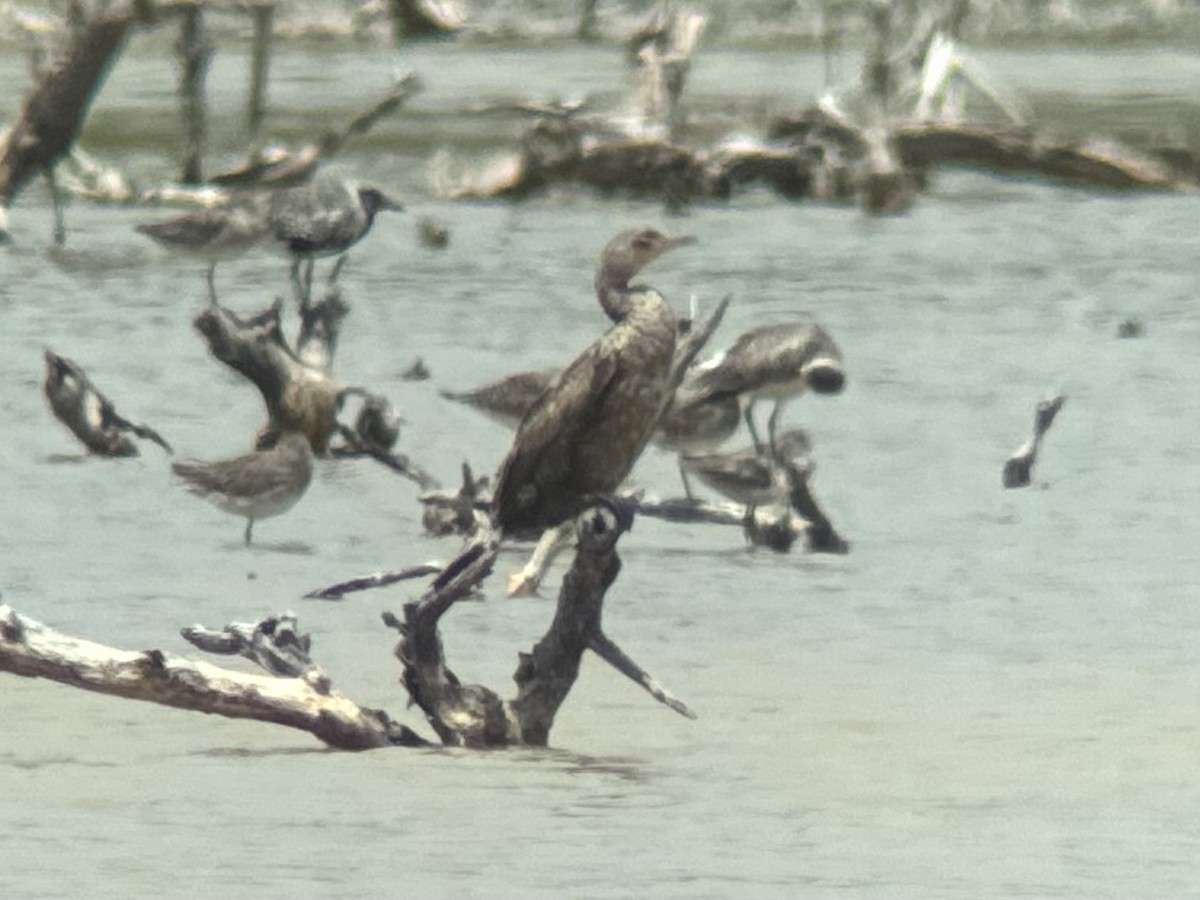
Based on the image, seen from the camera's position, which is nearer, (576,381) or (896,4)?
(576,381)

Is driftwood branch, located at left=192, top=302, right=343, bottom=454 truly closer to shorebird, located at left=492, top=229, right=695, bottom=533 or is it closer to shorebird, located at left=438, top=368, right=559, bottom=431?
shorebird, located at left=438, top=368, right=559, bottom=431

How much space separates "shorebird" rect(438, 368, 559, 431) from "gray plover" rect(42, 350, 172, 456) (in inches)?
53.9

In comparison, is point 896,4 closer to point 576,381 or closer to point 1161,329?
point 1161,329

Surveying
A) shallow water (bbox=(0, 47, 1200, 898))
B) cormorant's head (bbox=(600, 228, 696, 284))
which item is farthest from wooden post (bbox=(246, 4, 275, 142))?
cormorant's head (bbox=(600, 228, 696, 284))

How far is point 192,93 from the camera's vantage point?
23.0m

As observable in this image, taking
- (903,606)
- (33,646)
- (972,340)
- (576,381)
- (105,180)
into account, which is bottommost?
(105,180)

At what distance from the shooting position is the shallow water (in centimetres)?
733

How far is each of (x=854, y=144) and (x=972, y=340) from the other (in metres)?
6.79

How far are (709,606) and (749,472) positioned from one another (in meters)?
1.36

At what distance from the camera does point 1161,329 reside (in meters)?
16.6

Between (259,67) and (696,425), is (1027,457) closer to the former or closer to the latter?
(696,425)

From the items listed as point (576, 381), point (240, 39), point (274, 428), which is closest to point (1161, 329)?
point (274, 428)

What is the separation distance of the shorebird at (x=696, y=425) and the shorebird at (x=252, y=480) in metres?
1.32

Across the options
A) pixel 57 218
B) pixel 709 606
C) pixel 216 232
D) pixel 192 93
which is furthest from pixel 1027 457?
pixel 192 93
